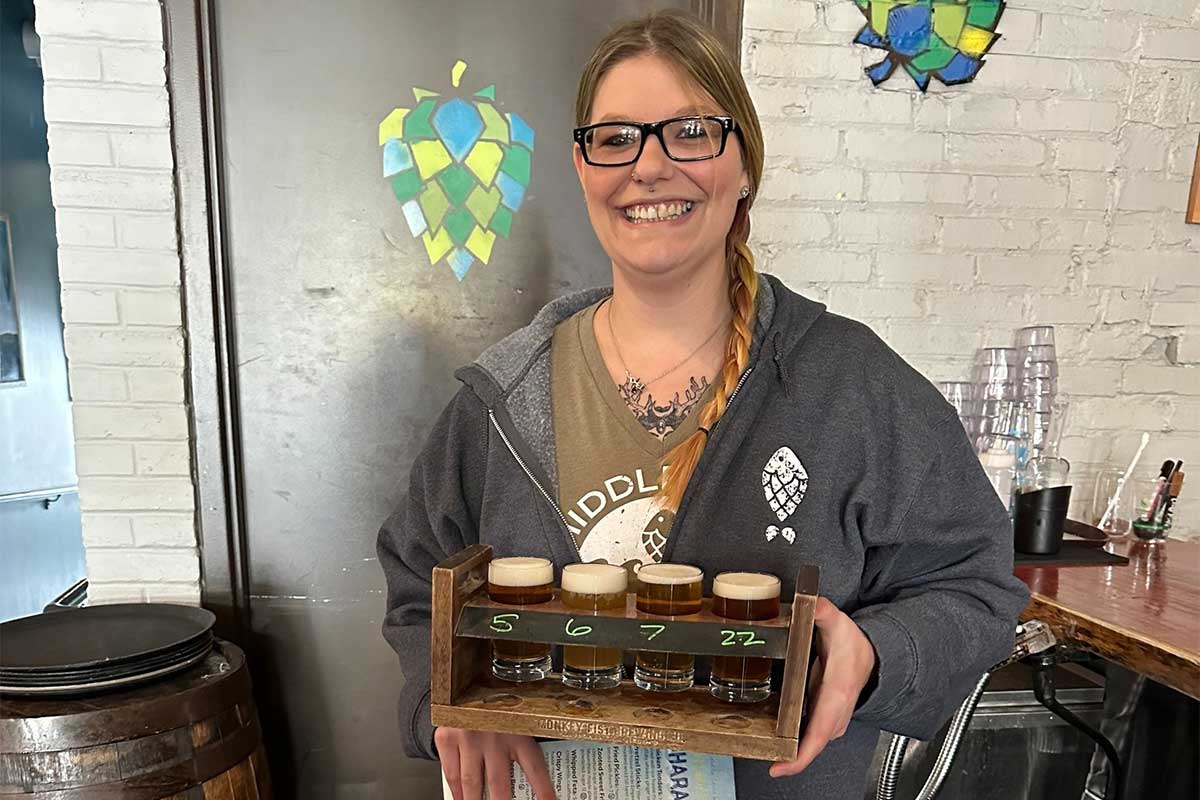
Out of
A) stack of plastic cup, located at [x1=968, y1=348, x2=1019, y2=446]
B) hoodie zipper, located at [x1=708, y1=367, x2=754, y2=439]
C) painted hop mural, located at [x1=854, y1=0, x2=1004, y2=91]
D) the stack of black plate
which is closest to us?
hoodie zipper, located at [x1=708, y1=367, x2=754, y2=439]

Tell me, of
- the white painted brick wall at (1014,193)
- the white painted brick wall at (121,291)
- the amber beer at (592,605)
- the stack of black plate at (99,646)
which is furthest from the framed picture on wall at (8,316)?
the amber beer at (592,605)

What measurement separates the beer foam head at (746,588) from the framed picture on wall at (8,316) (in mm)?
→ 3817

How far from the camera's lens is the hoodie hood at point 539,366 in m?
0.96

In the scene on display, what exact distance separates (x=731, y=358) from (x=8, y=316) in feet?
12.7

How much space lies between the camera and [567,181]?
5.74 feet

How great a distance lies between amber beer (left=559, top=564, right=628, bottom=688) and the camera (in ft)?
2.53

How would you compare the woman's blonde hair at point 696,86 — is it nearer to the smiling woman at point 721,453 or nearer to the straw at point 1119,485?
the smiling woman at point 721,453

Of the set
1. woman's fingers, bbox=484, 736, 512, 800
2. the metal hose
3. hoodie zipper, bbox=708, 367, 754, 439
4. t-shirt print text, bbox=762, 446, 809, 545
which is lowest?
the metal hose

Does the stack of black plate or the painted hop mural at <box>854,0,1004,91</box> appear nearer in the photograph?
the stack of black plate

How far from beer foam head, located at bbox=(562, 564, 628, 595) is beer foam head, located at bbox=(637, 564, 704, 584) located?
2 cm

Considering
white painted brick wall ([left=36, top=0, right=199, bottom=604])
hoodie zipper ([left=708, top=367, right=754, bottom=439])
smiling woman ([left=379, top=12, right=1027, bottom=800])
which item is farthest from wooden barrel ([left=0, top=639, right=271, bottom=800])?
hoodie zipper ([left=708, top=367, right=754, bottom=439])

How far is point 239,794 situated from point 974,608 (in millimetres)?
1248

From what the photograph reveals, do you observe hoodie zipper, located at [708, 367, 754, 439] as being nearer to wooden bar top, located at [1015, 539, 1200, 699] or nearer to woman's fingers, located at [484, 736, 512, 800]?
woman's fingers, located at [484, 736, 512, 800]

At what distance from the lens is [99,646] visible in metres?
1.46
